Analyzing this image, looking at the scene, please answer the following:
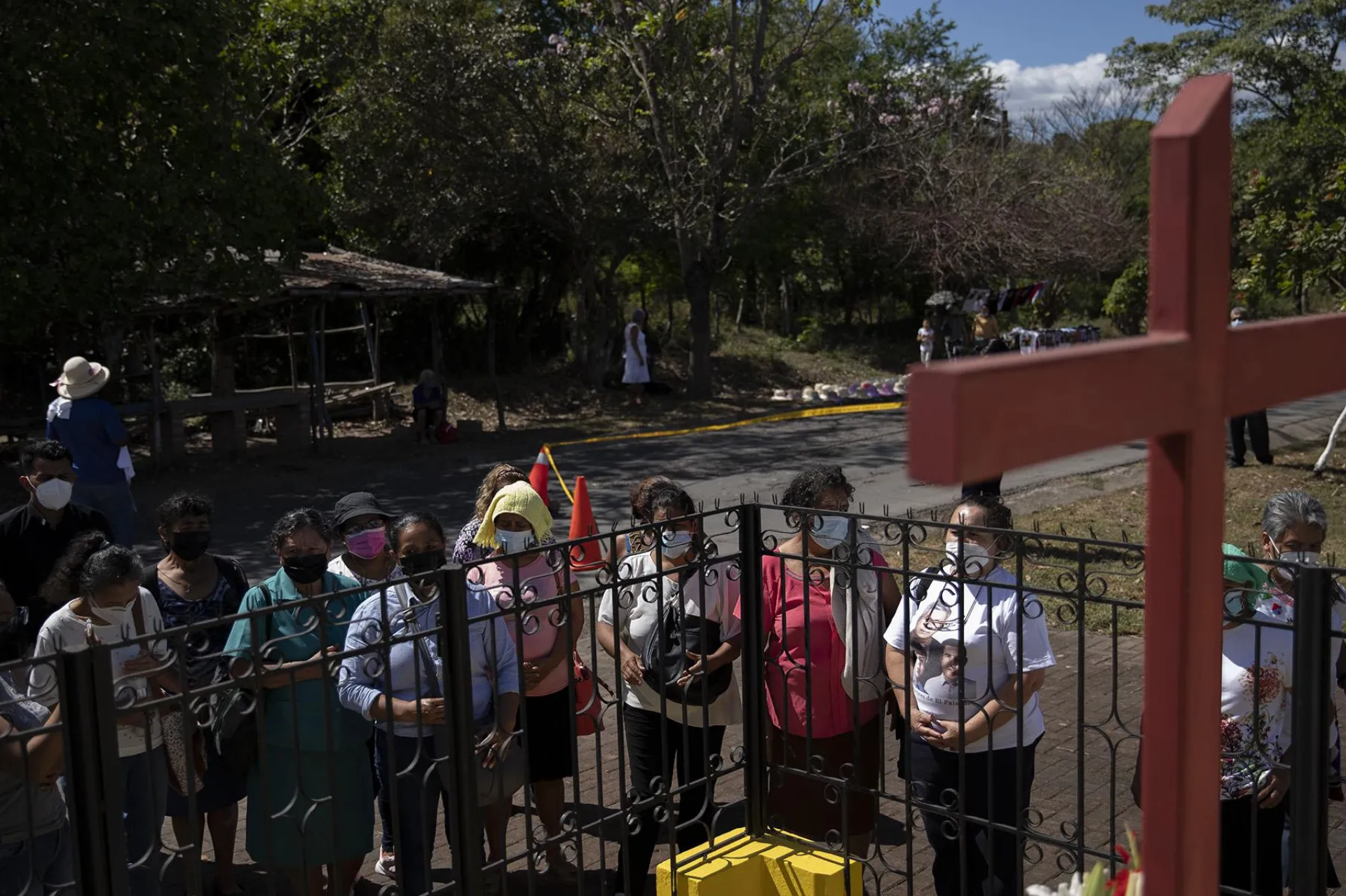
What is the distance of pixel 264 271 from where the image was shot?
56.2ft

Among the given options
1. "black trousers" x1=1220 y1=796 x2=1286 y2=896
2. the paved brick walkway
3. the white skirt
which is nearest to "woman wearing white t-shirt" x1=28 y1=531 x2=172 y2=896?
the paved brick walkway

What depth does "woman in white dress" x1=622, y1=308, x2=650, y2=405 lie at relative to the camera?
2556 cm

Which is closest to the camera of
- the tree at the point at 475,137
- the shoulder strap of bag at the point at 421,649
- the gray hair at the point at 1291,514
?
the shoulder strap of bag at the point at 421,649

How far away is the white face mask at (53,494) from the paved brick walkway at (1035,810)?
1.84 meters

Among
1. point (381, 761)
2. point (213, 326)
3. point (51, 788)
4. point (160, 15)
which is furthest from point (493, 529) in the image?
point (213, 326)

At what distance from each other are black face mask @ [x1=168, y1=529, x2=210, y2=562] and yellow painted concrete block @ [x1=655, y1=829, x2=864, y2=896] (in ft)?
7.86

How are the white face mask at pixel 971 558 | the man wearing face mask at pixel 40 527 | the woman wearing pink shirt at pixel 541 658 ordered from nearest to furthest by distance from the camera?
1. the white face mask at pixel 971 558
2. the woman wearing pink shirt at pixel 541 658
3. the man wearing face mask at pixel 40 527

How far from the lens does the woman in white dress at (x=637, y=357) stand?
2556cm

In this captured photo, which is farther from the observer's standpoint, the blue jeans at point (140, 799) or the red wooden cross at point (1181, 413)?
the blue jeans at point (140, 799)

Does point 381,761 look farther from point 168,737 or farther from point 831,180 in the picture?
point 831,180

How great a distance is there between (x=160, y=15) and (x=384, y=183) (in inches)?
373

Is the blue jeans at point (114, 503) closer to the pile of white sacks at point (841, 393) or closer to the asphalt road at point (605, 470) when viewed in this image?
the asphalt road at point (605, 470)

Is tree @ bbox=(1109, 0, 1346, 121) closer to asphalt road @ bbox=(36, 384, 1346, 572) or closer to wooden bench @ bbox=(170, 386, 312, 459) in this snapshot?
asphalt road @ bbox=(36, 384, 1346, 572)

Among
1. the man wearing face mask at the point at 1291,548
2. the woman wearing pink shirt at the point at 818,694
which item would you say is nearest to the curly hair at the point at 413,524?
the woman wearing pink shirt at the point at 818,694
